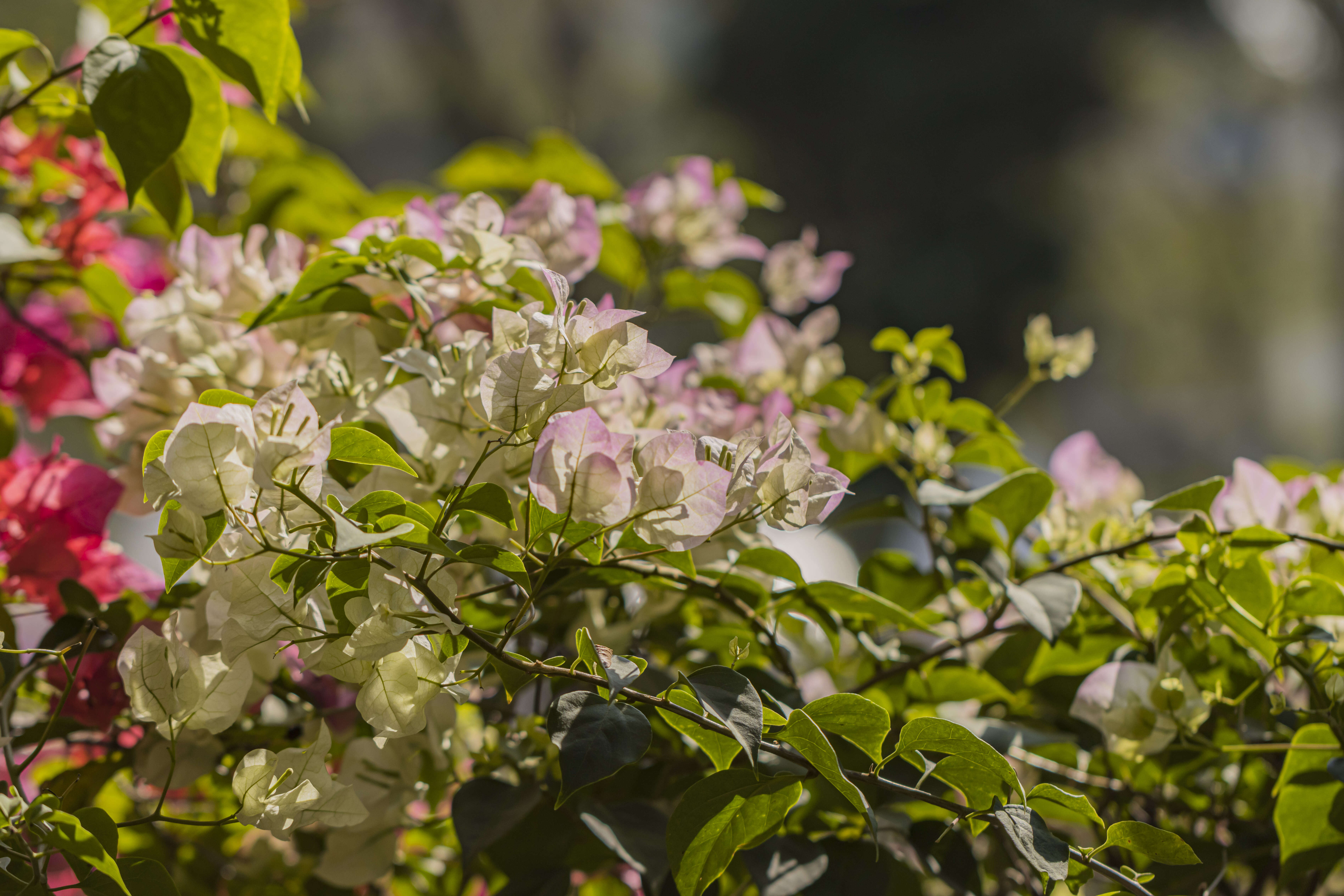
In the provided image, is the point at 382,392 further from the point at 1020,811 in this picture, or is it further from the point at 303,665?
the point at 1020,811

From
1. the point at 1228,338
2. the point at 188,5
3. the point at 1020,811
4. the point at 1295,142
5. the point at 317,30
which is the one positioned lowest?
the point at 1020,811

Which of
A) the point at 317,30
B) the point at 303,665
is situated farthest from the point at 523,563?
the point at 317,30

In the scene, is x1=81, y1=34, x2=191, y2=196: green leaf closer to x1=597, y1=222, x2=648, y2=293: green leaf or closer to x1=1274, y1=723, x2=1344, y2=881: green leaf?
x1=597, y1=222, x2=648, y2=293: green leaf

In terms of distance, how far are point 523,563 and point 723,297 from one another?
1.04ft

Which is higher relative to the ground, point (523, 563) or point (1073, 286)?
point (1073, 286)

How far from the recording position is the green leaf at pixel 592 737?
20 centimetres

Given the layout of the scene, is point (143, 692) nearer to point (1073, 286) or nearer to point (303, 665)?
point (303, 665)

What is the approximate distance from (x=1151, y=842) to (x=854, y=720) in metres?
0.08

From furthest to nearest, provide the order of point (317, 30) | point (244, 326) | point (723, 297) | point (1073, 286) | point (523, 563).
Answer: point (1073, 286), point (317, 30), point (723, 297), point (244, 326), point (523, 563)

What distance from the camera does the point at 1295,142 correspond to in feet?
10.9

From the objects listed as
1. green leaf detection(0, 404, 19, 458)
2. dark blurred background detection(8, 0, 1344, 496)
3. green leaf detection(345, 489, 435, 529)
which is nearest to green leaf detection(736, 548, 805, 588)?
green leaf detection(345, 489, 435, 529)

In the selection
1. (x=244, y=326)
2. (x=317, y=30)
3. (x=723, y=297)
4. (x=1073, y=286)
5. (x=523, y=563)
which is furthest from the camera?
(x=1073, y=286)

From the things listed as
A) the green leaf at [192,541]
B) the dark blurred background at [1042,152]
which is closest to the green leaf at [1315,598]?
the green leaf at [192,541]

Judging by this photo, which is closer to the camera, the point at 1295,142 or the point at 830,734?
the point at 830,734
